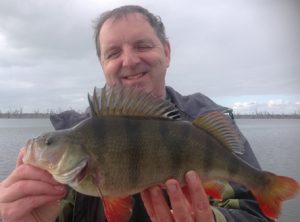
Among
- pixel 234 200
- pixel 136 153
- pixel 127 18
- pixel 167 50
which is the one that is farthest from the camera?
pixel 167 50

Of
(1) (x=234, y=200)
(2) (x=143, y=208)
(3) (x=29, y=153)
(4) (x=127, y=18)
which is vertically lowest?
(2) (x=143, y=208)

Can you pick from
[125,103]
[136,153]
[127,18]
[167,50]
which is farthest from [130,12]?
[136,153]

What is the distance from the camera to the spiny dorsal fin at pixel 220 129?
2.70 meters

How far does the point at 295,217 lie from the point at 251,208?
962 cm

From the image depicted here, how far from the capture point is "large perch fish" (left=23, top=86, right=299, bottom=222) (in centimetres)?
238

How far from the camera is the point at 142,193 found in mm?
2633

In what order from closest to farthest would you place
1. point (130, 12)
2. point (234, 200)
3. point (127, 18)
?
1. point (234, 200)
2. point (127, 18)
3. point (130, 12)

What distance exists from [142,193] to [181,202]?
307mm

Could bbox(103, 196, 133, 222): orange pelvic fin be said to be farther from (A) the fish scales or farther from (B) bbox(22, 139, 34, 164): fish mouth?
(B) bbox(22, 139, 34, 164): fish mouth

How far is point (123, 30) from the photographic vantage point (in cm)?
386

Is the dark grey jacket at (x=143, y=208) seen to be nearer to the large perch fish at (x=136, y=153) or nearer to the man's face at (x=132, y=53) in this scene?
the large perch fish at (x=136, y=153)

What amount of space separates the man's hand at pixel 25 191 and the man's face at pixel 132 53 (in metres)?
1.62

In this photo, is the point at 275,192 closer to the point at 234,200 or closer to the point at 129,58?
→ the point at 234,200

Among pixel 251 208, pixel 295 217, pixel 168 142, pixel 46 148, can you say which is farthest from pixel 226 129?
pixel 295 217
